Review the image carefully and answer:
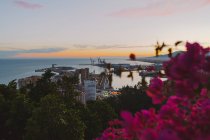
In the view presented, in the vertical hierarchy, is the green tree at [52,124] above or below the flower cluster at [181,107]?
below

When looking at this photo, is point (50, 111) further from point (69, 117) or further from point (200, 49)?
point (200, 49)

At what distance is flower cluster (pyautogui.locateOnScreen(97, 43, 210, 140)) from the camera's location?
1.99 meters

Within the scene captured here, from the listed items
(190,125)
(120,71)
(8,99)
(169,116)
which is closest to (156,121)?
(169,116)

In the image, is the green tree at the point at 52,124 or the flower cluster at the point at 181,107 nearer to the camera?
the flower cluster at the point at 181,107

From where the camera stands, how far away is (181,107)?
7.94ft

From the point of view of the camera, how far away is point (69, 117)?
16125 millimetres

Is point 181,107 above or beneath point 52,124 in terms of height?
above

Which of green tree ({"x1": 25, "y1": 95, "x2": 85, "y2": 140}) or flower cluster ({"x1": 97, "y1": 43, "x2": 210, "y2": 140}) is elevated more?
flower cluster ({"x1": 97, "y1": 43, "x2": 210, "y2": 140})

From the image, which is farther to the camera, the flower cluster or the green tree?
the green tree

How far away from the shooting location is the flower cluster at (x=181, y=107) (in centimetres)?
199

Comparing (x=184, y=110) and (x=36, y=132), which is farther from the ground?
(x=184, y=110)

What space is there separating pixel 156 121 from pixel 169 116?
11cm

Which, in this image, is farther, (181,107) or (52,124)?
(52,124)

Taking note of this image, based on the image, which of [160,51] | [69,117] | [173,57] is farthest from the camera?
[69,117]
